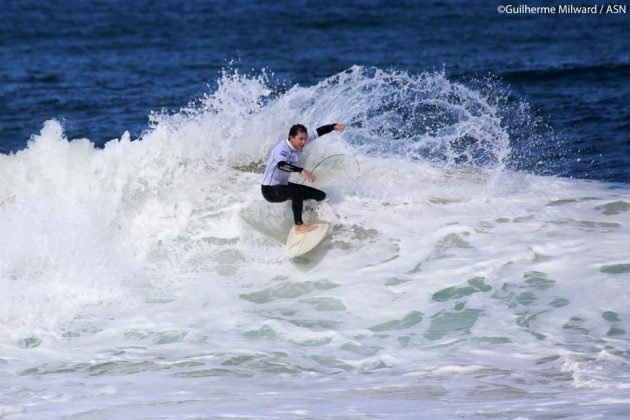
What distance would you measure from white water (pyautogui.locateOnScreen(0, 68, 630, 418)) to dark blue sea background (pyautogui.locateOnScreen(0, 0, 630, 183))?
10.8ft

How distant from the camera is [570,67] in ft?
82.3

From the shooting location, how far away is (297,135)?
1259 centimetres

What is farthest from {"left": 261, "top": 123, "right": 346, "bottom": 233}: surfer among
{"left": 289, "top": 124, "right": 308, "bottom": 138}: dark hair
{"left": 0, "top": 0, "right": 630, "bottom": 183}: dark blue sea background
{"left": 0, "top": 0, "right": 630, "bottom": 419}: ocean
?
{"left": 0, "top": 0, "right": 630, "bottom": 183}: dark blue sea background

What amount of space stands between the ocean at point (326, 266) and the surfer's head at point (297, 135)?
1467 millimetres

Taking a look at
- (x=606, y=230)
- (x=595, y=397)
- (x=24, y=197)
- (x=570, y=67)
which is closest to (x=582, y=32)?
(x=570, y=67)

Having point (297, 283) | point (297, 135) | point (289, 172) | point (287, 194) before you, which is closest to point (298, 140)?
point (297, 135)

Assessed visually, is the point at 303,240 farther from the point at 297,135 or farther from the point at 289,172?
the point at 297,135

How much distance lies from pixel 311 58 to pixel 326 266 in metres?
16.1

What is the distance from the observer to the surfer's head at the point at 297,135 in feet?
41.2

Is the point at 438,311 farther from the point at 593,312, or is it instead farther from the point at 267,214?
the point at 267,214

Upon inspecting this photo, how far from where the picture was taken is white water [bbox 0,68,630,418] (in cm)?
916

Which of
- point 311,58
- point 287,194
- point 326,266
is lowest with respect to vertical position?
point 326,266

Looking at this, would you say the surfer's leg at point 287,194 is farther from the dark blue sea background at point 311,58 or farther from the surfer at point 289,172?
the dark blue sea background at point 311,58

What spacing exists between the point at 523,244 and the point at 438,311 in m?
2.05
